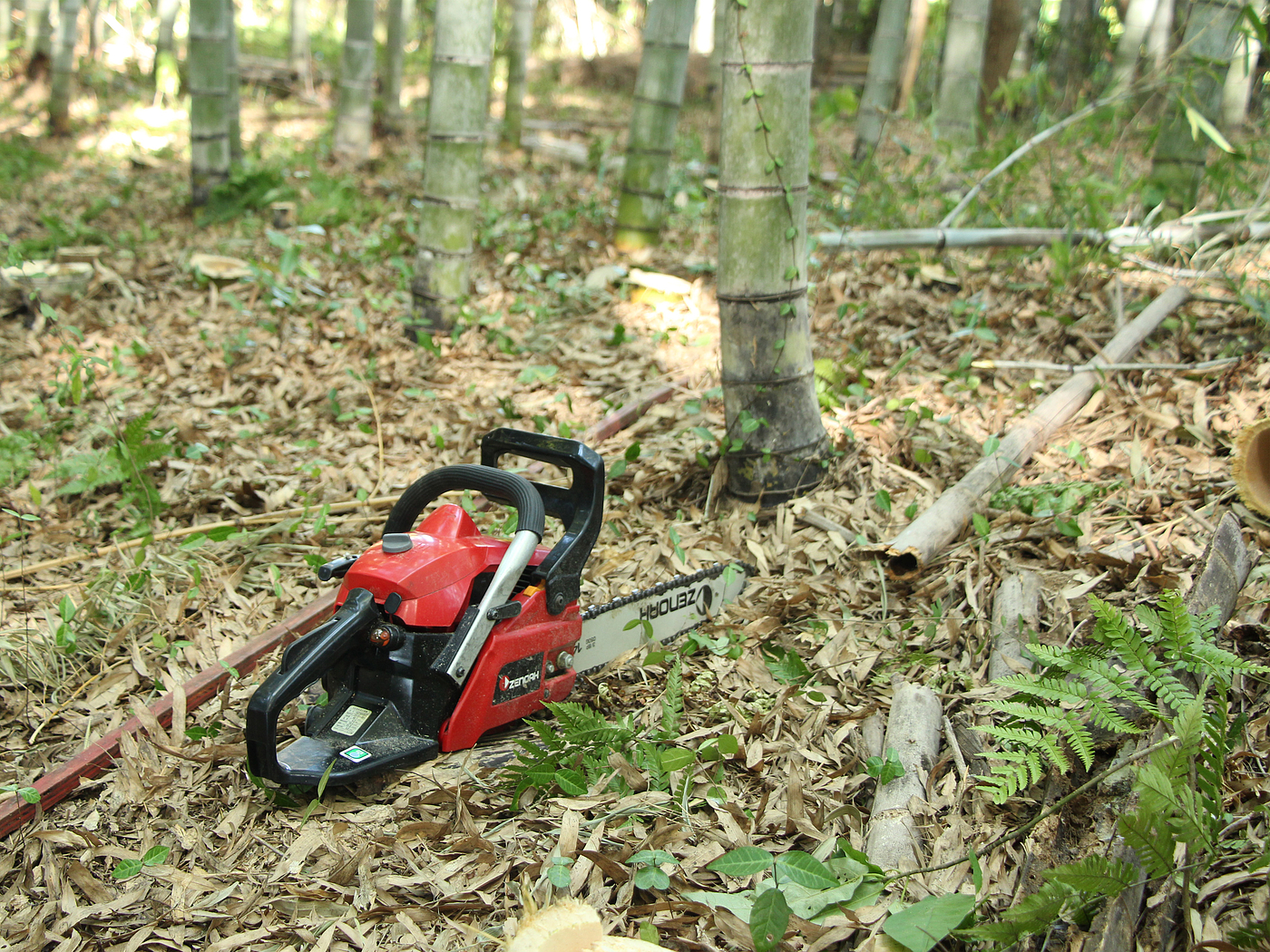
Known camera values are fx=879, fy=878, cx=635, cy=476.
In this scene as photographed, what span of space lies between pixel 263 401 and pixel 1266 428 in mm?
4206

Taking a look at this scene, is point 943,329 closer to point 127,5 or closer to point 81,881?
point 81,881

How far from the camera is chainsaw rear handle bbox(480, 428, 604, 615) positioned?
235 cm

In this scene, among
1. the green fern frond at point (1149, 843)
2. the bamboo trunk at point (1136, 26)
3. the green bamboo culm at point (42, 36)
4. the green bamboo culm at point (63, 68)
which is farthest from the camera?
the green bamboo culm at point (42, 36)

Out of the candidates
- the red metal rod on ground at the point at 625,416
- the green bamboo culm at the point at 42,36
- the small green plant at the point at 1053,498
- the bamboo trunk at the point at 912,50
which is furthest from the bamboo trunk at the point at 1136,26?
the green bamboo culm at the point at 42,36

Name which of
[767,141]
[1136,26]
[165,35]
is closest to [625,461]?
[767,141]

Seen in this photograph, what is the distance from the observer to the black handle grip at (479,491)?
89.8 inches

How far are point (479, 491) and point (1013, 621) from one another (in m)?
1.55

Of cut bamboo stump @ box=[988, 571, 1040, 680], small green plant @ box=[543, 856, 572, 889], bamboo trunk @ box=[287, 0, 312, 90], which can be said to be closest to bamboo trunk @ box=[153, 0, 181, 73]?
bamboo trunk @ box=[287, 0, 312, 90]

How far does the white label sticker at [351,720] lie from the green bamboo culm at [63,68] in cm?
1174

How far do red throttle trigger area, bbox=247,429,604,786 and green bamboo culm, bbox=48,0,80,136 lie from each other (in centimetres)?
1144

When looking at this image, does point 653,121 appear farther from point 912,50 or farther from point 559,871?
point 912,50

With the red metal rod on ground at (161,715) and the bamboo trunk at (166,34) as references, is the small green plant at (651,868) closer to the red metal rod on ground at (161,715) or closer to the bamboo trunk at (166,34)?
the red metal rod on ground at (161,715)

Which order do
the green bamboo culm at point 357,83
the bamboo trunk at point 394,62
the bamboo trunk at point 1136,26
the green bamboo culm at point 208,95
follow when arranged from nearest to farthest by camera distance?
1. the green bamboo culm at point 208,95
2. the green bamboo culm at point 357,83
3. the bamboo trunk at point 394,62
4. the bamboo trunk at point 1136,26

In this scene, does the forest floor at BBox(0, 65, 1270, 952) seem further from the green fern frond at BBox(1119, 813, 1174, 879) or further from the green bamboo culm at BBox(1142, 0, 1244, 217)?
the green bamboo culm at BBox(1142, 0, 1244, 217)
